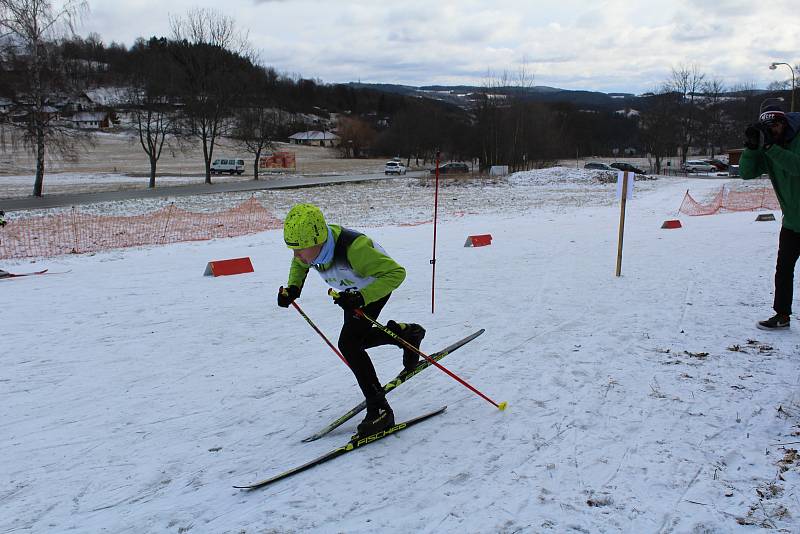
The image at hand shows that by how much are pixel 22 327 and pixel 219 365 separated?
320 centimetres

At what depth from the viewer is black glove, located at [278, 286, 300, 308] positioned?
452cm

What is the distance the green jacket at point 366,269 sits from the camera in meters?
4.27

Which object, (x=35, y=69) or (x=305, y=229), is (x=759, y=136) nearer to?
(x=305, y=229)

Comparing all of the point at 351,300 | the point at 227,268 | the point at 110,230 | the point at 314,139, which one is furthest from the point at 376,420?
the point at 314,139

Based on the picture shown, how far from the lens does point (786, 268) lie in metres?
6.28

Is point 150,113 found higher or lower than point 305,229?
higher

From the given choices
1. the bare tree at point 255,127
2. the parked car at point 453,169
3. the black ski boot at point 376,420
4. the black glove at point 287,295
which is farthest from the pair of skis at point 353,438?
the parked car at point 453,169

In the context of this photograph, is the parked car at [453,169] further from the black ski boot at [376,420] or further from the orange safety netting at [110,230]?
the black ski boot at [376,420]

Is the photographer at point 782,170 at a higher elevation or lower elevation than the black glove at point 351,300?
higher

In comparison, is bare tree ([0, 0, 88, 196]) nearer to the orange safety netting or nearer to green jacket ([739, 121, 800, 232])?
the orange safety netting

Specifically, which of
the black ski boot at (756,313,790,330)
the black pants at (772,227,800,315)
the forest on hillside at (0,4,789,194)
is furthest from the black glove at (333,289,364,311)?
the forest on hillside at (0,4,789,194)

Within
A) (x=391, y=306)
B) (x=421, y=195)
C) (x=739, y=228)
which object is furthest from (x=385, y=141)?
(x=391, y=306)

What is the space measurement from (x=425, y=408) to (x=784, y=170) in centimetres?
435

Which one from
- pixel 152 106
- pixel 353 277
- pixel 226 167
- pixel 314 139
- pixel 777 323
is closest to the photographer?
pixel 353 277
